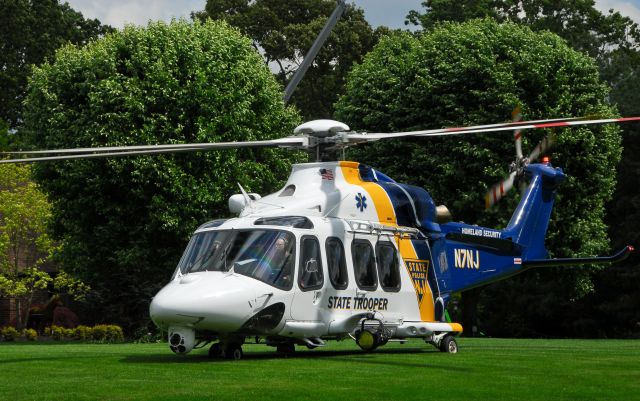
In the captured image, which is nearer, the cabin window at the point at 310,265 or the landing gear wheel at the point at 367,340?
the cabin window at the point at 310,265

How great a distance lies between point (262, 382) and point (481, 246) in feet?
39.1

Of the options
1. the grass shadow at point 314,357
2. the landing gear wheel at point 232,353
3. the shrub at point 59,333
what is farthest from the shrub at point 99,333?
the landing gear wheel at point 232,353

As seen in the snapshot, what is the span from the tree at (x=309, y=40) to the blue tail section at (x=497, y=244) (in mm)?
45589

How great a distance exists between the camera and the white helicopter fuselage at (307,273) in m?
20.8

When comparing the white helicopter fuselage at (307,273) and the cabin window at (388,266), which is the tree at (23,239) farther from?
the cabin window at (388,266)

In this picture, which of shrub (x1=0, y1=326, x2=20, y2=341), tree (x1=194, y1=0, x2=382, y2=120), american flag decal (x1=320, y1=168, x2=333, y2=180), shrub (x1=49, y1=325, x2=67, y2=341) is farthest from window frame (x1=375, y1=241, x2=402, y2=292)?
tree (x1=194, y1=0, x2=382, y2=120)

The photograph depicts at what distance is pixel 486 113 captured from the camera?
4409cm

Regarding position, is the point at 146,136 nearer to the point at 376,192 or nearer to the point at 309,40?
the point at 376,192

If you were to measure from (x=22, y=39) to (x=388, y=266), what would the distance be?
62989mm

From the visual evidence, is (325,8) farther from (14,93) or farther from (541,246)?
(541,246)

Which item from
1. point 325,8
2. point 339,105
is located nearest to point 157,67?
point 339,105

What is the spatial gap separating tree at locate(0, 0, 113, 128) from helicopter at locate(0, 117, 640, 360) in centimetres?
5973

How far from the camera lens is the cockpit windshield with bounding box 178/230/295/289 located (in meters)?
21.4

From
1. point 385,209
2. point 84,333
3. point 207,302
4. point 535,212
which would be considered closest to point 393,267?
point 385,209
